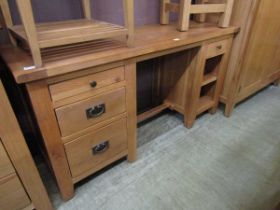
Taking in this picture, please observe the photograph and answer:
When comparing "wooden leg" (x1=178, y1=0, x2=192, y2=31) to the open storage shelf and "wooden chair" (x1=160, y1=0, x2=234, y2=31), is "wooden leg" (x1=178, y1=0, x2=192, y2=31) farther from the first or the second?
the open storage shelf

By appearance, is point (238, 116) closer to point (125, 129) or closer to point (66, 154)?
point (125, 129)

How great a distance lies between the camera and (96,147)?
1094mm

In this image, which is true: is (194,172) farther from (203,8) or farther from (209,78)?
(203,8)

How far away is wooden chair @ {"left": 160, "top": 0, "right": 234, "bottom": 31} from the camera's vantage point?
4.26ft

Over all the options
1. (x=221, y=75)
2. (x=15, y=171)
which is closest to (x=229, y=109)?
(x=221, y=75)

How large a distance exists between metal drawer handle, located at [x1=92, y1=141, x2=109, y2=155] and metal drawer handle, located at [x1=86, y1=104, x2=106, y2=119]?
191 millimetres

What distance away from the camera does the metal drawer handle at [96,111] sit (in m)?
0.96

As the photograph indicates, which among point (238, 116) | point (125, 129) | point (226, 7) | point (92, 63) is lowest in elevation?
point (238, 116)

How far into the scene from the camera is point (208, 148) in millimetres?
1477

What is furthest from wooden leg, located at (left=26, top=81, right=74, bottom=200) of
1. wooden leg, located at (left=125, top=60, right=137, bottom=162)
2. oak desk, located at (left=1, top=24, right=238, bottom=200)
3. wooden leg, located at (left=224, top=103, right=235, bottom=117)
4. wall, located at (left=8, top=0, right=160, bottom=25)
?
wooden leg, located at (left=224, top=103, right=235, bottom=117)

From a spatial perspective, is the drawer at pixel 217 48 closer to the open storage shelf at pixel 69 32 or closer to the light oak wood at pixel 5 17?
the open storage shelf at pixel 69 32

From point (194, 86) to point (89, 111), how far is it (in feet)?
2.76

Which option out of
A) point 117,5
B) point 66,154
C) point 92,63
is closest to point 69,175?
point 66,154

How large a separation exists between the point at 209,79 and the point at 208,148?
525mm
